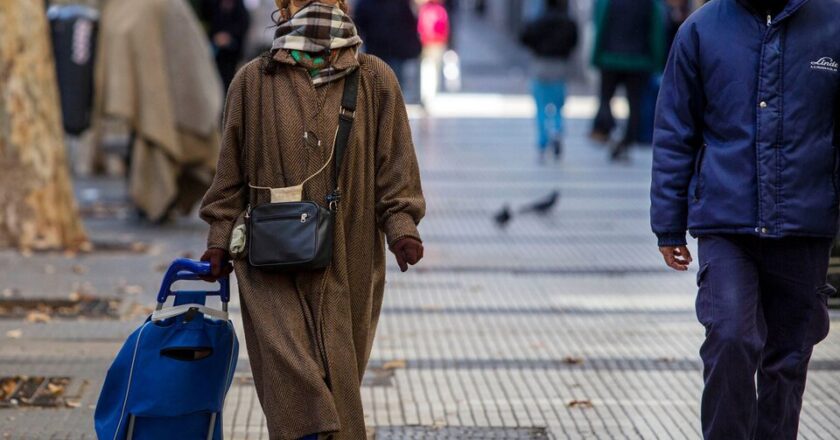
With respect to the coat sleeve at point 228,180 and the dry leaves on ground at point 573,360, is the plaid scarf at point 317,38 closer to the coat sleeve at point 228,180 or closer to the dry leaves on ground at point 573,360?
the coat sleeve at point 228,180

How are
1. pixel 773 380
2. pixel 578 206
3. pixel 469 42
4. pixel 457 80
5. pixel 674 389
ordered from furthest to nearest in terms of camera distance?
pixel 469 42 < pixel 457 80 < pixel 578 206 < pixel 674 389 < pixel 773 380

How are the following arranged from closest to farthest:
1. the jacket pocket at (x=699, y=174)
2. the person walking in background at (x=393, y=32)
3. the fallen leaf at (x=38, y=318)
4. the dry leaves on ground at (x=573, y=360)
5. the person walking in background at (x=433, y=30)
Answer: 1. the jacket pocket at (x=699, y=174)
2. the dry leaves on ground at (x=573, y=360)
3. the fallen leaf at (x=38, y=318)
4. the person walking in background at (x=393, y=32)
5. the person walking in background at (x=433, y=30)

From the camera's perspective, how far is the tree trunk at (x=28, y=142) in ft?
33.1

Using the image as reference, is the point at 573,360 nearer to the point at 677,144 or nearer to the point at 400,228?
the point at 677,144

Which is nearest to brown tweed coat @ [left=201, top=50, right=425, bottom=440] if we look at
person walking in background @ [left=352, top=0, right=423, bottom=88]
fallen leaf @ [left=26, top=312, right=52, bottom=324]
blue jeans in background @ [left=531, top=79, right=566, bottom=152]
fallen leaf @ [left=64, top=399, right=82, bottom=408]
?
fallen leaf @ [left=64, top=399, right=82, bottom=408]

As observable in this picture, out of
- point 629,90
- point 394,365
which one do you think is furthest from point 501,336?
point 629,90

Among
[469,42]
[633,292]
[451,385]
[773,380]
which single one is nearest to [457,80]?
[469,42]

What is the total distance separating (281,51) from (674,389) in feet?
9.14

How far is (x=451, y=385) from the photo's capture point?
6.50 m

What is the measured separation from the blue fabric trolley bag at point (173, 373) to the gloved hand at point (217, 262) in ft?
0.07

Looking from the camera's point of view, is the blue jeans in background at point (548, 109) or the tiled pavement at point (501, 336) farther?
the blue jeans in background at point (548, 109)

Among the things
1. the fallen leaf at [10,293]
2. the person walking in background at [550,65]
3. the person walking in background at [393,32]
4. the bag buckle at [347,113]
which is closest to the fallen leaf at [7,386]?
the fallen leaf at [10,293]

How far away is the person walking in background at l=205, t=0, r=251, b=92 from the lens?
1700cm

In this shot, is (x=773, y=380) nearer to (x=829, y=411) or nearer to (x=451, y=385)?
(x=829, y=411)
